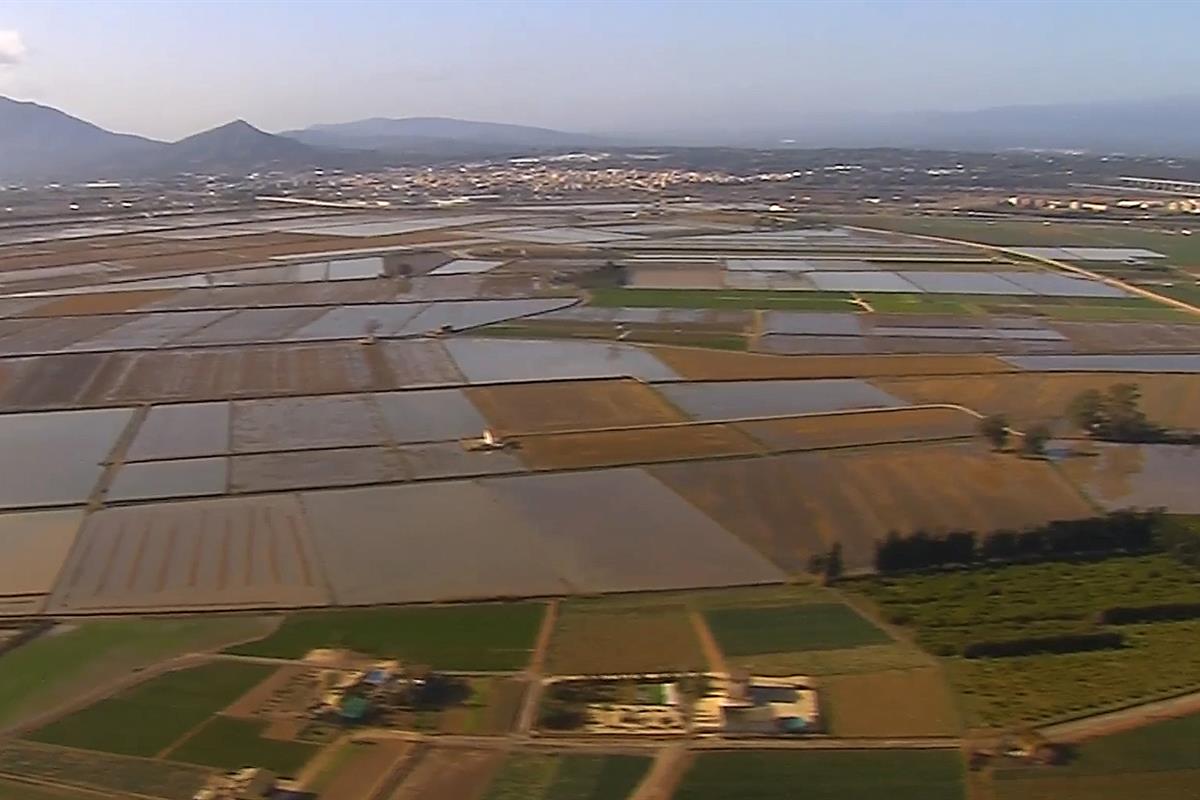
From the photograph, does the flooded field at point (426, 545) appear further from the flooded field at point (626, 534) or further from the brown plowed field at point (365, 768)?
the brown plowed field at point (365, 768)

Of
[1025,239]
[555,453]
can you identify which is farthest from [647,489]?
[1025,239]

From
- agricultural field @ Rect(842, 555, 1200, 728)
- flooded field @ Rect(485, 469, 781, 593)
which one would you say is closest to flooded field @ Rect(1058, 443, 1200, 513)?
agricultural field @ Rect(842, 555, 1200, 728)

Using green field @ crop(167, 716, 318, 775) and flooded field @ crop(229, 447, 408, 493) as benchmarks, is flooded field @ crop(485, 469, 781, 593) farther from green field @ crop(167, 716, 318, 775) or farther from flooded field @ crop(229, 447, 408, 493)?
green field @ crop(167, 716, 318, 775)

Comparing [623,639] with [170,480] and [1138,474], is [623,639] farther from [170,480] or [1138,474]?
[1138,474]

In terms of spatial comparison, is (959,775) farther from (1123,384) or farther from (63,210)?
(63,210)

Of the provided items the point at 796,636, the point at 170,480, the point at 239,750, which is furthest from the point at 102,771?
the point at 170,480
